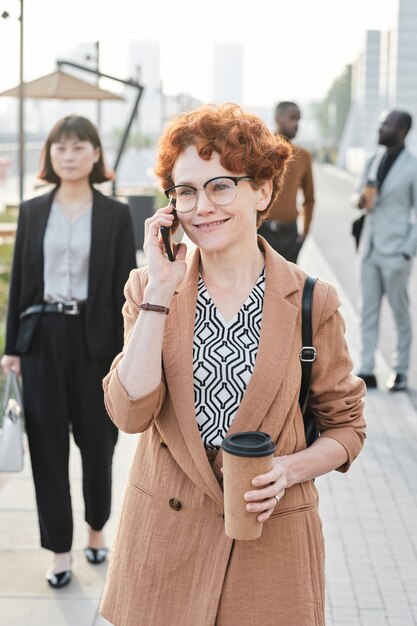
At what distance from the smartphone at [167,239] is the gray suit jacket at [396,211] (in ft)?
19.4

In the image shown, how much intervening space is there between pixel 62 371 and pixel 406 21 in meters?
55.5

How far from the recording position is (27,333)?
4.68 m

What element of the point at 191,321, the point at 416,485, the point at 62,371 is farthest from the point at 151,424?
the point at 416,485

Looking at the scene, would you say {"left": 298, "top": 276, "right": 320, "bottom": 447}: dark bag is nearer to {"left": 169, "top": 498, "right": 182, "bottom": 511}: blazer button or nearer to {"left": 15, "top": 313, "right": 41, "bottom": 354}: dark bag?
{"left": 169, "top": 498, "right": 182, "bottom": 511}: blazer button

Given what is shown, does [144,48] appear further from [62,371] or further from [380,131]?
[62,371]

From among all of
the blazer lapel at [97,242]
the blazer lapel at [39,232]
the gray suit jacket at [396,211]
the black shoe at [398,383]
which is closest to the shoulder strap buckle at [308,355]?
the blazer lapel at [97,242]

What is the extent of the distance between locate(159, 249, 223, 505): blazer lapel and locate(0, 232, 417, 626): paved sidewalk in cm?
219

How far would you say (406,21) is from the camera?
56594 millimetres

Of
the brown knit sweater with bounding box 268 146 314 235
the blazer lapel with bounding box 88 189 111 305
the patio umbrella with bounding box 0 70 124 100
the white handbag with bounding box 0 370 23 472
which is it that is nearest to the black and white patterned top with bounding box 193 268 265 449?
the blazer lapel with bounding box 88 189 111 305

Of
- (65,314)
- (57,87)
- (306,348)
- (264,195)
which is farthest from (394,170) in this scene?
(57,87)

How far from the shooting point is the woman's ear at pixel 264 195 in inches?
101

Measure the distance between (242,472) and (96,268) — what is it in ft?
8.39

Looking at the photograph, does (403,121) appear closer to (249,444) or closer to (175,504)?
(175,504)

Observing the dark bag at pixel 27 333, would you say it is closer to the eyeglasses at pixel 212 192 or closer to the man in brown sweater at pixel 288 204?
the eyeglasses at pixel 212 192
